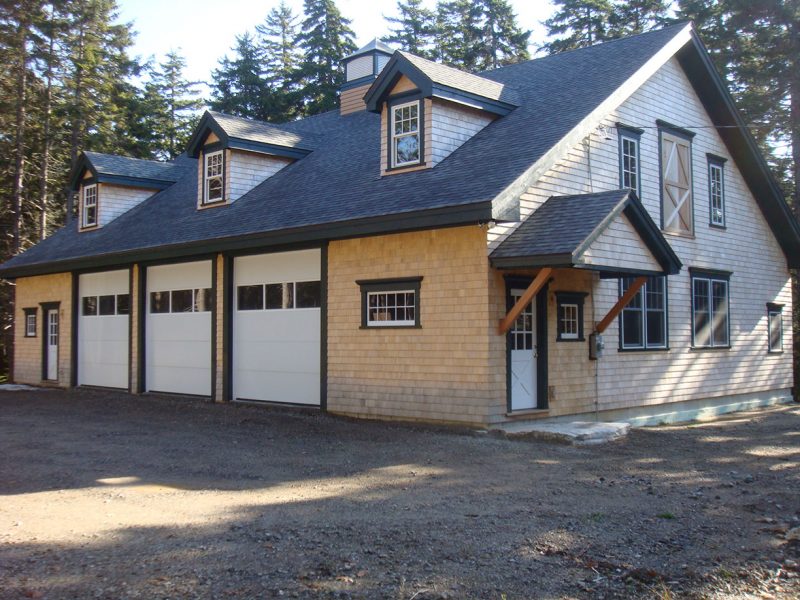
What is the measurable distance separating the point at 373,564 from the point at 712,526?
3.27 m

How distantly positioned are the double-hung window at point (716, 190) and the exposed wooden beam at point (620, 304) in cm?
507

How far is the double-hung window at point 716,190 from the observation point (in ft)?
57.3

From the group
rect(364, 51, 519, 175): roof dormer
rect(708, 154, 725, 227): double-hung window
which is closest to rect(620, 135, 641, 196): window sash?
rect(364, 51, 519, 175): roof dormer

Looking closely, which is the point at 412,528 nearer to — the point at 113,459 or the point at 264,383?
the point at 113,459

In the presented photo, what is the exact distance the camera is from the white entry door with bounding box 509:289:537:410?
12.6m

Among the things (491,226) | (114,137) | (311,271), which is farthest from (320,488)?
(114,137)

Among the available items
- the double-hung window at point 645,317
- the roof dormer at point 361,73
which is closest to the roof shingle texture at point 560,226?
the double-hung window at point 645,317

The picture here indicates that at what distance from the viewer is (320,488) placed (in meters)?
8.28

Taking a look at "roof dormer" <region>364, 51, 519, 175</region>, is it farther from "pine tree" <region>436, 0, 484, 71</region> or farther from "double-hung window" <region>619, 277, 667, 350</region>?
"pine tree" <region>436, 0, 484, 71</region>

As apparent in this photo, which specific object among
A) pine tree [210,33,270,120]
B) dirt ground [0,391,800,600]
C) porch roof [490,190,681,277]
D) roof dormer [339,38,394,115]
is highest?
pine tree [210,33,270,120]

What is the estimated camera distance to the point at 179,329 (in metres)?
17.9

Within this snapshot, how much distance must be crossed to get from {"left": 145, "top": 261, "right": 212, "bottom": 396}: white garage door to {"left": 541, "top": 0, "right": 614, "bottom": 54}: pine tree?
24.7 m

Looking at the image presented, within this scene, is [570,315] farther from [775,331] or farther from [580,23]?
[580,23]

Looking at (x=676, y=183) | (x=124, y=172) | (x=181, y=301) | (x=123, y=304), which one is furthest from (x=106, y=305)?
(x=676, y=183)
